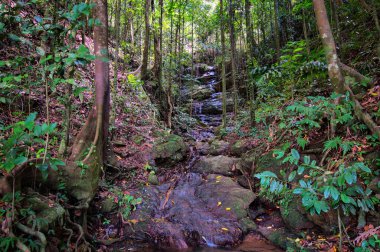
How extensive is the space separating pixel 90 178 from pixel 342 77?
5.44 meters

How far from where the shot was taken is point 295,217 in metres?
5.11

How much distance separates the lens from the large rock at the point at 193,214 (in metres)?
5.14

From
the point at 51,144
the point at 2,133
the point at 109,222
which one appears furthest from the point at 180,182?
the point at 2,133

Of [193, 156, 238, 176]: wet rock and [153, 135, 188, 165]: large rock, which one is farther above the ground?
[153, 135, 188, 165]: large rock

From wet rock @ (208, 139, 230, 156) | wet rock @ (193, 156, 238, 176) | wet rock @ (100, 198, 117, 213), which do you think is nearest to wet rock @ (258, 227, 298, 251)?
wet rock @ (193, 156, 238, 176)

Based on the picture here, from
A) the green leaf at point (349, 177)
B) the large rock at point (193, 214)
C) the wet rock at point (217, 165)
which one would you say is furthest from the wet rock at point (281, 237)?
the wet rock at point (217, 165)

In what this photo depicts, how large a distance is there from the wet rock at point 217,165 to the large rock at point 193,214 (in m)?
0.53

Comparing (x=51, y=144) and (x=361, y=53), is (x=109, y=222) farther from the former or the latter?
(x=361, y=53)

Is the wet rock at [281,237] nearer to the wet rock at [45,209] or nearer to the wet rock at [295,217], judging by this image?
the wet rock at [295,217]

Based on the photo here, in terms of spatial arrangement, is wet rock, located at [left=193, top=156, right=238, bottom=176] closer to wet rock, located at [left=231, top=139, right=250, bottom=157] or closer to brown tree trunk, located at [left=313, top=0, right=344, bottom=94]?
wet rock, located at [left=231, top=139, right=250, bottom=157]

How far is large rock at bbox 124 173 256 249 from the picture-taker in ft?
16.9

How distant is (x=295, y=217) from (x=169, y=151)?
178 inches

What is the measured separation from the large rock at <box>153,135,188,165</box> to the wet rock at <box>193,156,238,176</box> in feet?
2.36

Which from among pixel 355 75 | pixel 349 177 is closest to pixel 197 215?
pixel 349 177
